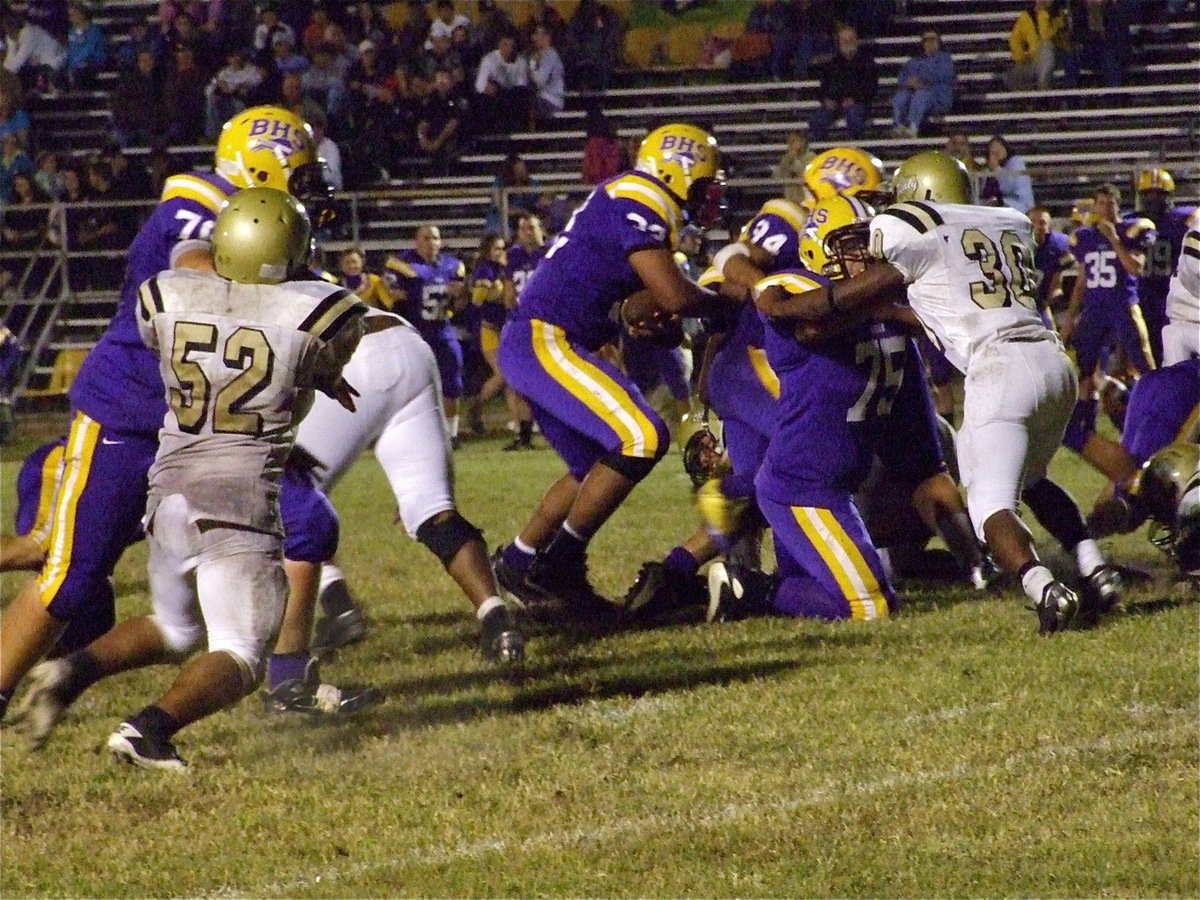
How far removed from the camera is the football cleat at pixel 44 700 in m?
4.25

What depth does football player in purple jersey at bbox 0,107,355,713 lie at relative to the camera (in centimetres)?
470

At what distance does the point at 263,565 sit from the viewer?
13.5 ft

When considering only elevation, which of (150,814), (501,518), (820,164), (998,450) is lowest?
(501,518)

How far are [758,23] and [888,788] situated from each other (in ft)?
46.4

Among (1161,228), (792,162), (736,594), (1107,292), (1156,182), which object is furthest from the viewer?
(792,162)

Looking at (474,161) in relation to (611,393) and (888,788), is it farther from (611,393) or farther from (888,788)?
(888,788)

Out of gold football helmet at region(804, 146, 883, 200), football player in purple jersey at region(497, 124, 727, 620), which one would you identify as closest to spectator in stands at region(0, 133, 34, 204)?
gold football helmet at region(804, 146, 883, 200)

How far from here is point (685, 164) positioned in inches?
243

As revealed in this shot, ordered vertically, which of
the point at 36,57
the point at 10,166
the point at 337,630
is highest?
the point at 36,57

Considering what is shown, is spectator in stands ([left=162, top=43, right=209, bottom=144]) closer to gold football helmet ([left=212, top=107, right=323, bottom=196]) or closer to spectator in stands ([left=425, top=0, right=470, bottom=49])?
spectator in stands ([left=425, top=0, right=470, bottom=49])

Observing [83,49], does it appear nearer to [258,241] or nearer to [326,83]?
[326,83]

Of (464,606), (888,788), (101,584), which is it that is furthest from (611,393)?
(888,788)

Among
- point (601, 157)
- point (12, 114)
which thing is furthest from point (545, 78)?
point (12, 114)

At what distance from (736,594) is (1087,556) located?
1.11 m
